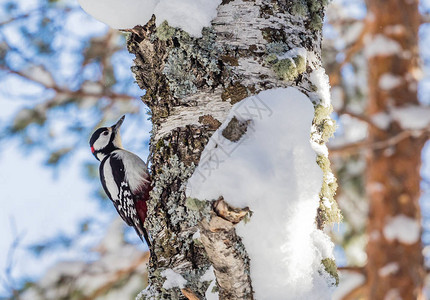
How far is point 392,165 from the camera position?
460 cm

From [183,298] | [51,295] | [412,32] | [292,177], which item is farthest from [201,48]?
[412,32]

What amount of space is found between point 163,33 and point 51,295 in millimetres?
2570

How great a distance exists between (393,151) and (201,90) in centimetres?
347

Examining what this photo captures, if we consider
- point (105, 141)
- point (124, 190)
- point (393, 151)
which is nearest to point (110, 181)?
point (124, 190)

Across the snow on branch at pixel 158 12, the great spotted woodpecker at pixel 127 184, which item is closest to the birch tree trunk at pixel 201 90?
the snow on branch at pixel 158 12

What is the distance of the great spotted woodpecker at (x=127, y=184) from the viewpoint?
2809 millimetres

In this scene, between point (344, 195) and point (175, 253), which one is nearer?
point (175, 253)

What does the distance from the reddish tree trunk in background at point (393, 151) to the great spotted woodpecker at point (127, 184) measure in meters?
2.26

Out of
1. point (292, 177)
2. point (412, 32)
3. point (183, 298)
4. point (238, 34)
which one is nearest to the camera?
point (292, 177)

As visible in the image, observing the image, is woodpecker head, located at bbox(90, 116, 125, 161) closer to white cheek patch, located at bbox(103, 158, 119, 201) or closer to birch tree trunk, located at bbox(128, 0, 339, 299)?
white cheek patch, located at bbox(103, 158, 119, 201)

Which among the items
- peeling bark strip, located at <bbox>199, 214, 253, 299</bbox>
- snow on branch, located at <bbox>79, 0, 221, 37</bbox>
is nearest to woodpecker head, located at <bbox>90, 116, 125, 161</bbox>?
snow on branch, located at <bbox>79, 0, 221, 37</bbox>

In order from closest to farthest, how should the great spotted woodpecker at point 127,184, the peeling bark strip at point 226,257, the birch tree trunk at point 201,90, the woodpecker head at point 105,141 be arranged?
the peeling bark strip at point 226,257
the birch tree trunk at point 201,90
the great spotted woodpecker at point 127,184
the woodpecker head at point 105,141

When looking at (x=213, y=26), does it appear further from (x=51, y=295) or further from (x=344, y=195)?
(x=344, y=195)

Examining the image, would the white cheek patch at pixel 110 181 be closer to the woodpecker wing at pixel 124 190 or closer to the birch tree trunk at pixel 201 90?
the woodpecker wing at pixel 124 190
